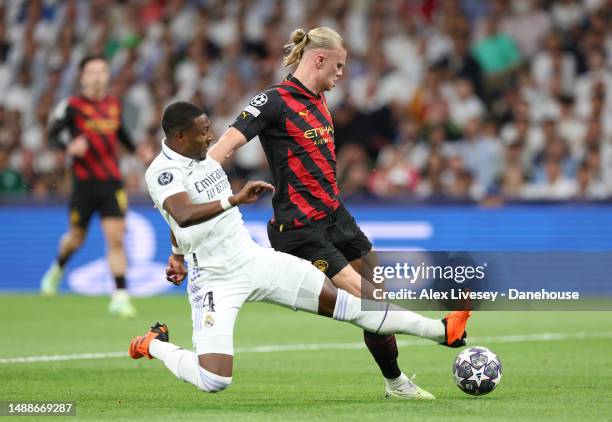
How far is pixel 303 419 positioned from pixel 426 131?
1252 centimetres

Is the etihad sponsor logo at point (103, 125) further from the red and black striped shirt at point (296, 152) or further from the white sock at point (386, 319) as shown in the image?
the white sock at point (386, 319)

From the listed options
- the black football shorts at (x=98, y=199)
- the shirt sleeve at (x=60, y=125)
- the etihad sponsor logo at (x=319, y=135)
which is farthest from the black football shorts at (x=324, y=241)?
the shirt sleeve at (x=60, y=125)

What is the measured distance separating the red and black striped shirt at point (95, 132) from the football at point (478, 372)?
7.83m

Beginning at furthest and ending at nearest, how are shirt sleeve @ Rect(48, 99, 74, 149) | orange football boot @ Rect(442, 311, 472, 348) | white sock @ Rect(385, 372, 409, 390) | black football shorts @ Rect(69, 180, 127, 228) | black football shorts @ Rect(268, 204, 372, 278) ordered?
black football shorts @ Rect(69, 180, 127, 228) < shirt sleeve @ Rect(48, 99, 74, 149) < white sock @ Rect(385, 372, 409, 390) < black football shorts @ Rect(268, 204, 372, 278) < orange football boot @ Rect(442, 311, 472, 348)

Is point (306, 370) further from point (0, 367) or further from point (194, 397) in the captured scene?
point (0, 367)

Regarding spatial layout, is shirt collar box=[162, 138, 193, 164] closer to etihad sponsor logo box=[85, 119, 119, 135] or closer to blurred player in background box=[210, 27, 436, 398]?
blurred player in background box=[210, 27, 436, 398]

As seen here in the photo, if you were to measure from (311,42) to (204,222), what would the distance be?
1.55 m

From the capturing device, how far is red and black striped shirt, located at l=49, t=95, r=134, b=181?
15016 mm

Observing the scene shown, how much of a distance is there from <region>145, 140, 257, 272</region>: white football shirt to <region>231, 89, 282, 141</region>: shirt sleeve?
1.35ft

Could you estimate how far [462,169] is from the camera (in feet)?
60.4

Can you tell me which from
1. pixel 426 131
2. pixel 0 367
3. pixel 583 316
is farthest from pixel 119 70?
pixel 0 367

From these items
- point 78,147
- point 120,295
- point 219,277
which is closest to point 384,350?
point 219,277

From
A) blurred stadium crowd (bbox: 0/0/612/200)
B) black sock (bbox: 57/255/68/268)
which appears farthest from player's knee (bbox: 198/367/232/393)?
blurred stadium crowd (bbox: 0/0/612/200)

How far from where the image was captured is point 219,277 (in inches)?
308
